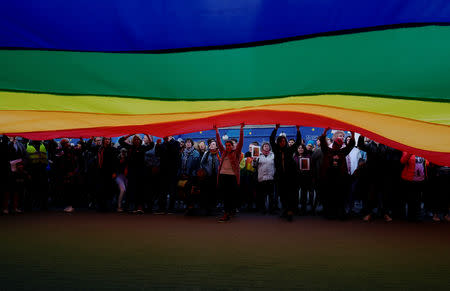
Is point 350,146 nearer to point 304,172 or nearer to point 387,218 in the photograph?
point 304,172

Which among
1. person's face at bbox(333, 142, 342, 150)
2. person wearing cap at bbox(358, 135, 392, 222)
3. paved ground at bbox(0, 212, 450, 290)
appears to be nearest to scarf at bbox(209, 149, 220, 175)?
paved ground at bbox(0, 212, 450, 290)

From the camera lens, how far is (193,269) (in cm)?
381

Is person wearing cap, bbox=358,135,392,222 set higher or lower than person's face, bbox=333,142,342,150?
lower

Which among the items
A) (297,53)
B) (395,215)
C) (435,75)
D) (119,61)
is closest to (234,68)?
(297,53)

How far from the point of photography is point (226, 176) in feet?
24.0

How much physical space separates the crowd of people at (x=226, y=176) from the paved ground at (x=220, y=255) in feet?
3.18

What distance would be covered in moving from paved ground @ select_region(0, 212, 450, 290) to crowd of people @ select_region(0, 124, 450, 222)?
968 mm

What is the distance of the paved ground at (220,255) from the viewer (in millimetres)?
3402

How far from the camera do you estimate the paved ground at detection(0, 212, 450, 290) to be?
340 centimetres

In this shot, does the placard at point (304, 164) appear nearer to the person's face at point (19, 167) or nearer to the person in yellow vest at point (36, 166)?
the person in yellow vest at point (36, 166)

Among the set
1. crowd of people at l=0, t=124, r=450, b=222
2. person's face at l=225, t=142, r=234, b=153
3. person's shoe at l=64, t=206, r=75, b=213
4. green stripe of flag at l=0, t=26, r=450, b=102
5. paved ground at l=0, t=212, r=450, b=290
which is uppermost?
green stripe of flag at l=0, t=26, r=450, b=102

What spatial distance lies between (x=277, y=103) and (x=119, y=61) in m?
1.88

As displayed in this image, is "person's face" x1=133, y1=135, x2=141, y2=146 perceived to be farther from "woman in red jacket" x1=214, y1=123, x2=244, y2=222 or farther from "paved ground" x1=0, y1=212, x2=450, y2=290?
"woman in red jacket" x1=214, y1=123, x2=244, y2=222

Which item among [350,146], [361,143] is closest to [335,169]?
[350,146]
